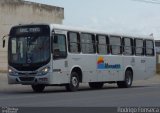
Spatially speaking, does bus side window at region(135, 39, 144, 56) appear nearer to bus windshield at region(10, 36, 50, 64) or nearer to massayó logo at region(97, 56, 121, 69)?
massayó logo at region(97, 56, 121, 69)

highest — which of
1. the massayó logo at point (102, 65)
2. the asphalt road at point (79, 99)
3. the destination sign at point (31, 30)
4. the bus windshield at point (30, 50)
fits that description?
the destination sign at point (31, 30)

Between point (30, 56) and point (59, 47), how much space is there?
1434mm

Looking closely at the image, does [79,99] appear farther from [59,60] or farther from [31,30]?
[31,30]

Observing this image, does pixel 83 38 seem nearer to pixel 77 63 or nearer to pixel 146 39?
pixel 77 63

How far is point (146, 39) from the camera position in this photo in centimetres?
3688

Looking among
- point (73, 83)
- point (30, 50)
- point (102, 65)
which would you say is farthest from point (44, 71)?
point (102, 65)

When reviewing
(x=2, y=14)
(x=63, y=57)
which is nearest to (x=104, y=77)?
(x=63, y=57)

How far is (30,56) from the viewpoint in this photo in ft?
92.9

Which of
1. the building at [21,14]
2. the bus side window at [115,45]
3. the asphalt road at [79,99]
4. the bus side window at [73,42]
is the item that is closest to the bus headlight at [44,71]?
the asphalt road at [79,99]

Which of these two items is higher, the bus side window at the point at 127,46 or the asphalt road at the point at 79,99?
the bus side window at the point at 127,46

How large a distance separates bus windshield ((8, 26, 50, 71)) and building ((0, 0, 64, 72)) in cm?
1488

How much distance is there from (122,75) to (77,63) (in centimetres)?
497

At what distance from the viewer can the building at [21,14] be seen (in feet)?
145

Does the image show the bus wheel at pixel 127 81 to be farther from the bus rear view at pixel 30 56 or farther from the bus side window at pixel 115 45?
the bus rear view at pixel 30 56
